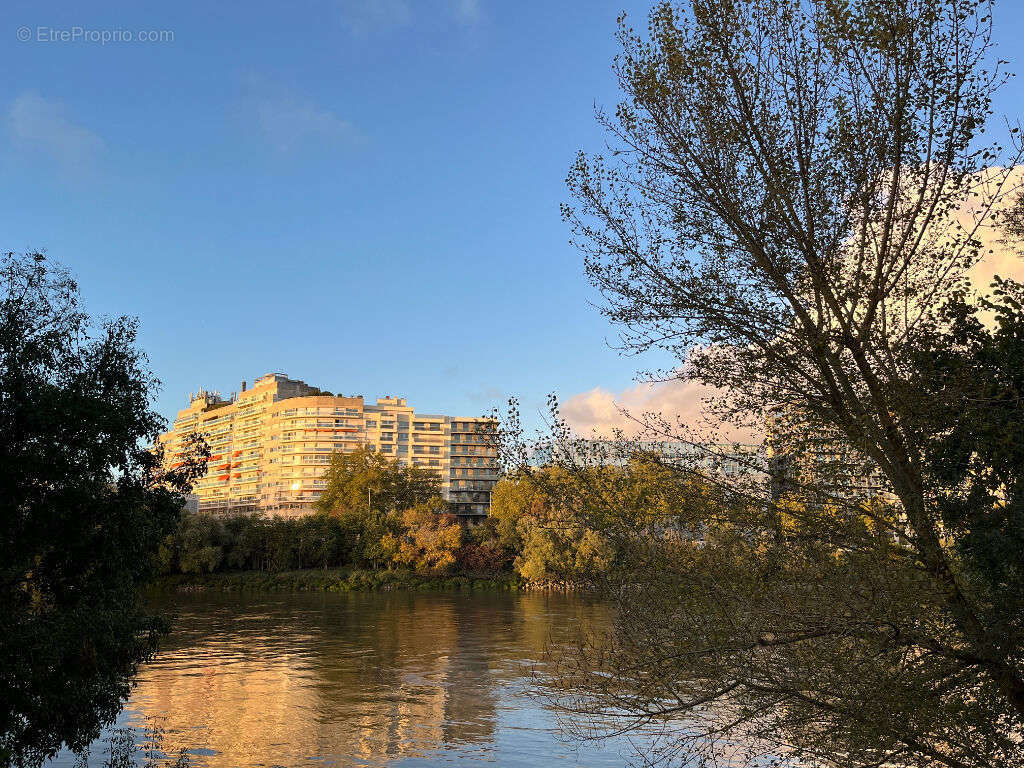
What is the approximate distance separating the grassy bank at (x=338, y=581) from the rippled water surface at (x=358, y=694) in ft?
106

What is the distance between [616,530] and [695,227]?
154 inches

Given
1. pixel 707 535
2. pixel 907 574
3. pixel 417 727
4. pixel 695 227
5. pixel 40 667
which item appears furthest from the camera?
pixel 417 727

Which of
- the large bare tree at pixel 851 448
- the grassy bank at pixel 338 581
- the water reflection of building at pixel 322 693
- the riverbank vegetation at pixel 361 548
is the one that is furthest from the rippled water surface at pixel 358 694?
the grassy bank at pixel 338 581

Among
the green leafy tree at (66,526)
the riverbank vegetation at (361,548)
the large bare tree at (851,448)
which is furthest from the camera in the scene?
the riverbank vegetation at (361,548)

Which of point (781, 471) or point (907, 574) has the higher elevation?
point (781, 471)

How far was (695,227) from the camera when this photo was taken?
10719mm

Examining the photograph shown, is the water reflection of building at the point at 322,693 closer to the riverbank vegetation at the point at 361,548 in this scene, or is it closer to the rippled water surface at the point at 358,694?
the rippled water surface at the point at 358,694

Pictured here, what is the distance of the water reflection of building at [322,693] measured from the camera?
830 inches

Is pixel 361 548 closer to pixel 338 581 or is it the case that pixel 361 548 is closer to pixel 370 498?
pixel 338 581

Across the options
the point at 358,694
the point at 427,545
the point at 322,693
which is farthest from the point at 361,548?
the point at 358,694

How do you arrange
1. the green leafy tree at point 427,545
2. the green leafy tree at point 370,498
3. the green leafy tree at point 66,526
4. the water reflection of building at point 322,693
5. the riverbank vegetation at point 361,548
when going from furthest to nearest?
the green leafy tree at point 370,498, the green leafy tree at point 427,545, the riverbank vegetation at point 361,548, the water reflection of building at point 322,693, the green leafy tree at point 66,526

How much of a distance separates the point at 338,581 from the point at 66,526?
74.3 m

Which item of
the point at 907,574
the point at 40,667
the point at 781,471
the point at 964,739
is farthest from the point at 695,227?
the point at 40,667

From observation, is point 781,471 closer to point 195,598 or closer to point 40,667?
point 40,667
